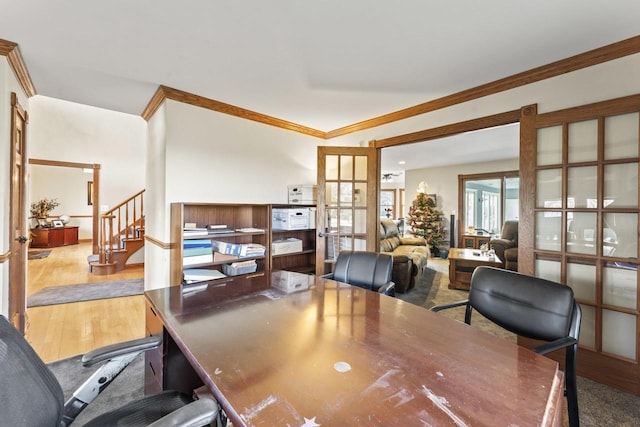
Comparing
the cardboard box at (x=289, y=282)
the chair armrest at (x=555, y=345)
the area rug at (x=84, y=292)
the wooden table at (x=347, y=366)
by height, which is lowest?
the area rug at (x=84, y=292)

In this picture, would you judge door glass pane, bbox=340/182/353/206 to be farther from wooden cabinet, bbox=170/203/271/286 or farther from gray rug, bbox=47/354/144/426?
gray rug, bbox=47/354/144/426

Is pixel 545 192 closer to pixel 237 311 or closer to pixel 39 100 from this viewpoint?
pixel 237 311

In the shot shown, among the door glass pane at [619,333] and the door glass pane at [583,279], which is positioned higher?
the door glass pane at [583,279]

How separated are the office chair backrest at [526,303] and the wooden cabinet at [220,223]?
2.12 meters

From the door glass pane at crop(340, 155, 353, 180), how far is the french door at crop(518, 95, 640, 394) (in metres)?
1.78

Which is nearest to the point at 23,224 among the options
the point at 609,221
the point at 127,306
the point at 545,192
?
the point at 127,306

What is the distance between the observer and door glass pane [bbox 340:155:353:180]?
356cm

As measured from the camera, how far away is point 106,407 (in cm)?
175

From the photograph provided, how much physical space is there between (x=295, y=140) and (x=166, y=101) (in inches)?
62.6

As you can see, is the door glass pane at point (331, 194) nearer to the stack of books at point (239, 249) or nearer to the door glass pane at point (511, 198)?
the stack of books at point (239, 249)

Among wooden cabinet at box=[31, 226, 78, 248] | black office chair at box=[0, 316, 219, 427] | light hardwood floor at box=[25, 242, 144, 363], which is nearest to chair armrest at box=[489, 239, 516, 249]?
black office chair at box=[0, 316, 219, 427]

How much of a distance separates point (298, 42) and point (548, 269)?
8.66ft

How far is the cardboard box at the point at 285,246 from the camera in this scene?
10.7 feet

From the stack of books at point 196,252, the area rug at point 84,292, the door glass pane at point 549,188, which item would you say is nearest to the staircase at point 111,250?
the area rug at point 84,292
